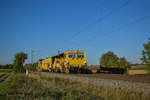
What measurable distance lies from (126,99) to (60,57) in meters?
17.3

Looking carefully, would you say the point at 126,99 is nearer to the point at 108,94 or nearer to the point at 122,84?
the point at 108,94

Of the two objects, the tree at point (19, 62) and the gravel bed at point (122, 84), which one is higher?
the tree at point (19, 62)

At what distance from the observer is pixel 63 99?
5.71m

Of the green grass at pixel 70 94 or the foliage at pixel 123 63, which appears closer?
the green grass at pixel 70 94

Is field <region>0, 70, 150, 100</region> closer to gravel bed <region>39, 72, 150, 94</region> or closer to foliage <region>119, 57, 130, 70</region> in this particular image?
gravel bed <region>39, 72, 150, 94</region>

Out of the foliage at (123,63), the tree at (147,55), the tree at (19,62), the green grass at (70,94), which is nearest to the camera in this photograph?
the green grass at (70,94)

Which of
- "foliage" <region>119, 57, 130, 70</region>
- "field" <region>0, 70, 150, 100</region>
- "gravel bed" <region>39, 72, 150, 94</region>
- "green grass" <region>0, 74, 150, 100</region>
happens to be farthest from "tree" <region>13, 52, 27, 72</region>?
"green grass" <region>0, 74, 150, 100</region>

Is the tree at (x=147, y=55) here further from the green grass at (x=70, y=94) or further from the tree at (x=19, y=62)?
the tree at (x=19, y=62)

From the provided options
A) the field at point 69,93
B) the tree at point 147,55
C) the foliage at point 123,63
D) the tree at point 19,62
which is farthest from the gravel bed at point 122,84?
the tree at point 19,62

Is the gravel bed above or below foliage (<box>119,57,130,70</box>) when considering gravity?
below

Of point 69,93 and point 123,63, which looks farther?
point 123,63

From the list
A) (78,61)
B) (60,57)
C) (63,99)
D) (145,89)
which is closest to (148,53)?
(78,61)

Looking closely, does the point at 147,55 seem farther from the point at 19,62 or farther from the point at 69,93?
the point at 19,62

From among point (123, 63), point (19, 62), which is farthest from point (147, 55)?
point (19, 62)
